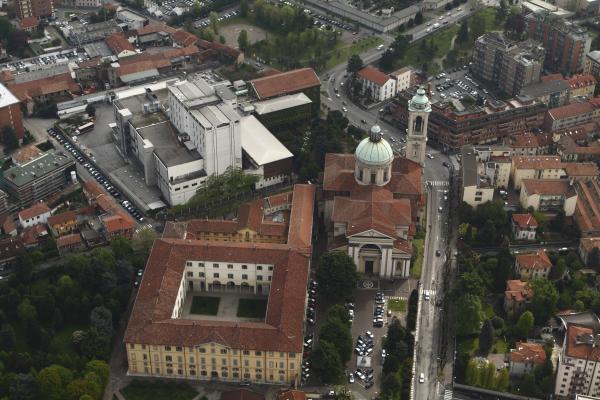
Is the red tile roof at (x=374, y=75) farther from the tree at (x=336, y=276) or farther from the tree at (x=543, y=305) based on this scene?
the tree at (x=543, y=305)

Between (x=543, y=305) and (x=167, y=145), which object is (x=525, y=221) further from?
(x=167, y=145)

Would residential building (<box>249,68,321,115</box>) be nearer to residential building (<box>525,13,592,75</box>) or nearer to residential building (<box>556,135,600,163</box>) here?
residential building (<box>556,135,600,163</box>)

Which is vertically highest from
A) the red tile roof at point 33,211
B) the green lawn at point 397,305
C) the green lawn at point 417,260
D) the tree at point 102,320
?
the tree at point 102,320

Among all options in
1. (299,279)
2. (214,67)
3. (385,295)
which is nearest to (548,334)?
(385,295)

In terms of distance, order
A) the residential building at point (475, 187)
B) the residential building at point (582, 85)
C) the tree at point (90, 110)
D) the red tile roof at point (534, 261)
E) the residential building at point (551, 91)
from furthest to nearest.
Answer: the residential building at point (582, 85), the tree at point (90, 110), the residential building at point (551, 91), the residential building at point (475, 187), the red tile roof at point (534, 261)

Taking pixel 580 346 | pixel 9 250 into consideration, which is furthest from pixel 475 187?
pixel 9 250

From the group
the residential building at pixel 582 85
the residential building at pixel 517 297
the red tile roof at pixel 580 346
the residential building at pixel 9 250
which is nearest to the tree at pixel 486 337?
the residential building at pixel 517 297
